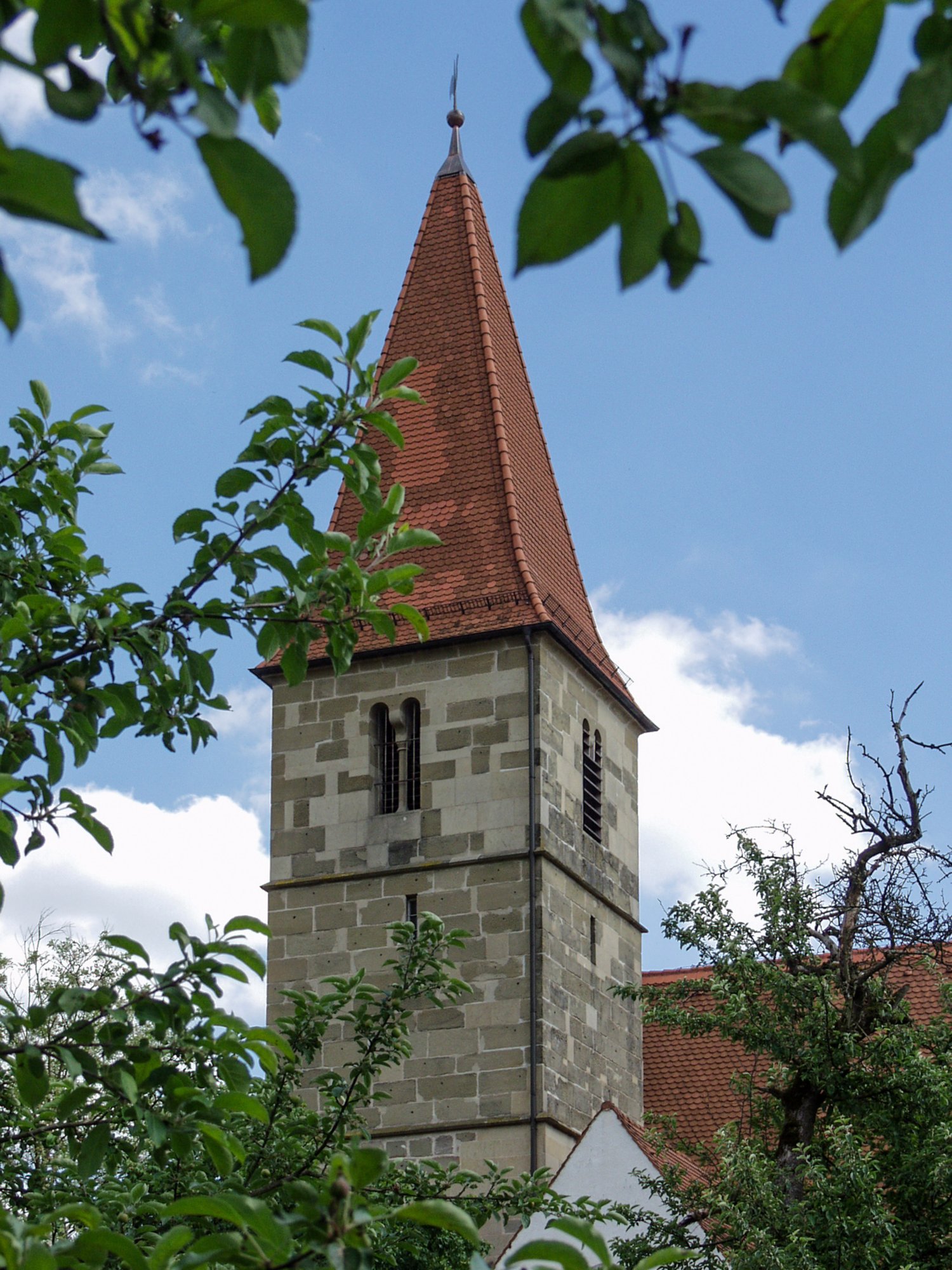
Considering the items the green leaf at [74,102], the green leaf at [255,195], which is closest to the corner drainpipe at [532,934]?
the green leaf at [74,102]

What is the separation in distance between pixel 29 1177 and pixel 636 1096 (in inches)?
612

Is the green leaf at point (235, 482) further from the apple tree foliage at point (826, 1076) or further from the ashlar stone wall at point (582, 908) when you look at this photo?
the ashlar stone wall at point (582, 908)

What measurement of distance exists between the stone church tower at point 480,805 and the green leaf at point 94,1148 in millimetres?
15488

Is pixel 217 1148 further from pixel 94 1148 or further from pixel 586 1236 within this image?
→ pixel 586 1236

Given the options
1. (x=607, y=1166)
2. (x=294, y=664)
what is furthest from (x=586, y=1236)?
(x=607, y=1166)

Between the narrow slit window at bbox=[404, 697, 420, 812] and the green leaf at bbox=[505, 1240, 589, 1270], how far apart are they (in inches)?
727

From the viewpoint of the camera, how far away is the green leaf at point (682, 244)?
54.4 inches

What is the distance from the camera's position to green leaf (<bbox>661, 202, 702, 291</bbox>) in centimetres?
138

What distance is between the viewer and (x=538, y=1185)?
7.67 metres

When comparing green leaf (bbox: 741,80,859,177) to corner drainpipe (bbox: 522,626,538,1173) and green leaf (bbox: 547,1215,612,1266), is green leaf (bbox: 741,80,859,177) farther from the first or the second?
corner drainpipe (bbox: 522,626,538,1173)

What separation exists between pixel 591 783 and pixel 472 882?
7.82 feet

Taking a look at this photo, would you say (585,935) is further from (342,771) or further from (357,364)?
(357,364)

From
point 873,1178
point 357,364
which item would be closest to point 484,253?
point 873,1178

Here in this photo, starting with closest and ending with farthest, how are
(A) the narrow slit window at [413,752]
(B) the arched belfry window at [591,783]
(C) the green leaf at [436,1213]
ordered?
(C) the green leaf at [436,1213]
(A) the narrow slit window at [413,752]
(B) the arched belfry window at [591,783]
